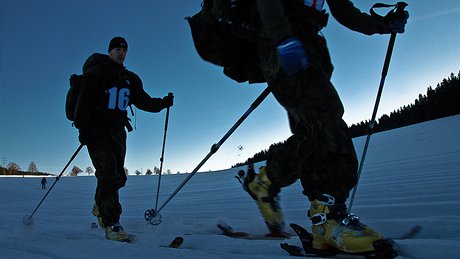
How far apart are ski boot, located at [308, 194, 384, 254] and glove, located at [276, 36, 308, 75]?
71 cm

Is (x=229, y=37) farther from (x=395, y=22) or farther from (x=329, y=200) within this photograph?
(x=329, y=200)

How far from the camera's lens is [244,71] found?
8.45 feet

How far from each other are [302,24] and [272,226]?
1529 mm

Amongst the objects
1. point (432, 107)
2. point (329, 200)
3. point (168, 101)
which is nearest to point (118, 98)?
point (168, 101)

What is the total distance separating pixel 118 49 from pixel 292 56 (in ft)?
9.63

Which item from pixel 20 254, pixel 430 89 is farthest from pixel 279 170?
pixel 430 89

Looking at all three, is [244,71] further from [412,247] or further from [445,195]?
[445,195]

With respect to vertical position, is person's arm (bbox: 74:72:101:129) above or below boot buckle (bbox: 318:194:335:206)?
above

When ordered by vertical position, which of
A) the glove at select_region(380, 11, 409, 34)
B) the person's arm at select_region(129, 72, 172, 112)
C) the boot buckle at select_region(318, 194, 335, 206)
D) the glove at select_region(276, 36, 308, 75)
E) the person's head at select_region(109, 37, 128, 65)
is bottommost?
the boot buckle at select_region(318, 194, 335, 206)

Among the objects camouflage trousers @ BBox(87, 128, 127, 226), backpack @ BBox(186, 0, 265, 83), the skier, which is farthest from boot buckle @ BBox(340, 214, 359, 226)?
camouflage trousers @ BBox(87, 128, 127, 226)

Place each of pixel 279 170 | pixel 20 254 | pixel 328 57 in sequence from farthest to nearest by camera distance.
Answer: pixel 279 170 < pixel 328 57 < pixel 20 254

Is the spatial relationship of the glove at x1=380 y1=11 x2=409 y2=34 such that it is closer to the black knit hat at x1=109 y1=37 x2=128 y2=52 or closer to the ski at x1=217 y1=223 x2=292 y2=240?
the ski at x1=217 y1=223 x2=292 y2=240

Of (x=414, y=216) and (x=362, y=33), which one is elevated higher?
(x=362, y=33)

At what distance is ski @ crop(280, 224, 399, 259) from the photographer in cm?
157
